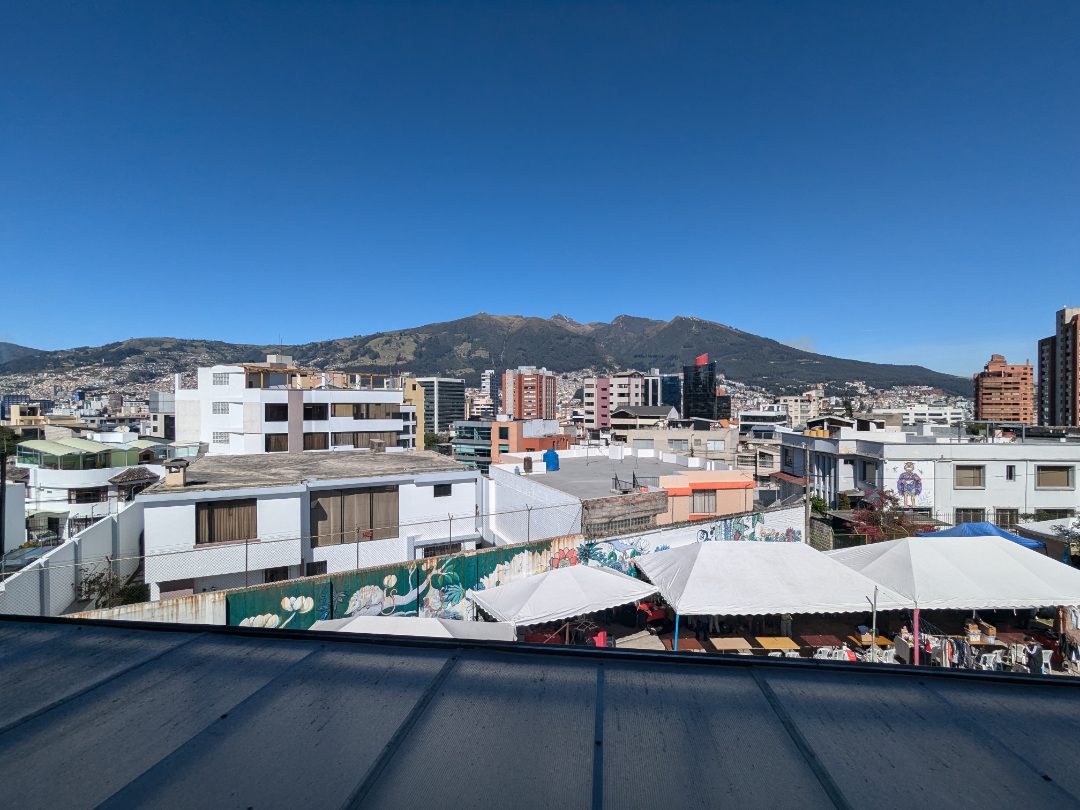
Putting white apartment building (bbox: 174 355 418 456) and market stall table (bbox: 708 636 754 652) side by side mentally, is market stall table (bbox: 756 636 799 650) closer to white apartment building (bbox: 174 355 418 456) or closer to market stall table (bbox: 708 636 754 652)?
market stall table (bbox: 708 636 754 652)

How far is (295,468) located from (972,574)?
16389 mm

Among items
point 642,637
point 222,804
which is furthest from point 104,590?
point 222,804

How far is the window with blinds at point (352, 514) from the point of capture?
1373 cm

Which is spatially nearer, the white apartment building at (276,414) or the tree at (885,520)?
the tree at (885,520)

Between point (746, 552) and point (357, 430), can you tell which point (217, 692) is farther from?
point (357, 430)

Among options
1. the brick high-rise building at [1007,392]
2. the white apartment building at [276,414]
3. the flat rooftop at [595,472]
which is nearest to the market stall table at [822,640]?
the flat rooftop at [595,472]

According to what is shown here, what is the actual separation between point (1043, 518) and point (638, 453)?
16632 millimetres

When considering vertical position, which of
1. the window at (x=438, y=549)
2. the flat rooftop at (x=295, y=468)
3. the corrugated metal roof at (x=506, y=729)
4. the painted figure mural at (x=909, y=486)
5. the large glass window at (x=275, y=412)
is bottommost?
the window at (x=438, y=549)

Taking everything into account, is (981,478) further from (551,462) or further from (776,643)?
(776,643)

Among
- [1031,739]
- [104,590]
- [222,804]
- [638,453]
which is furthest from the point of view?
[638,453]

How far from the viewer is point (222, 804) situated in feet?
5.41

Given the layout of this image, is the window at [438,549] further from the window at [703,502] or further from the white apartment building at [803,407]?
the white apartment building at [803,407]

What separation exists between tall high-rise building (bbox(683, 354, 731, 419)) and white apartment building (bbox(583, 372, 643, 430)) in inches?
1236

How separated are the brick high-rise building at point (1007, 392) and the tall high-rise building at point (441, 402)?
392 feet
